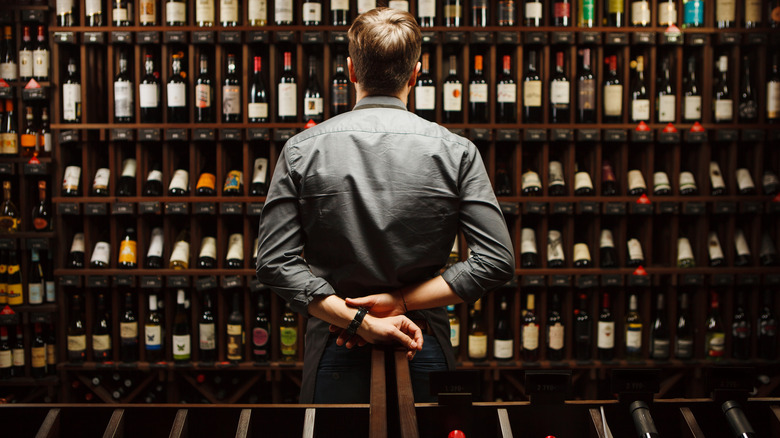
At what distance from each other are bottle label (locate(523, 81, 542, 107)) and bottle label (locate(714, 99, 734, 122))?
0.91 m

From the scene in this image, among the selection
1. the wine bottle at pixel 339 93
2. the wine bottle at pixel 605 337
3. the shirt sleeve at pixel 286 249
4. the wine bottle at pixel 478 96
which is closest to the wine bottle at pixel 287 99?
the wine bottle at pixel 339 93

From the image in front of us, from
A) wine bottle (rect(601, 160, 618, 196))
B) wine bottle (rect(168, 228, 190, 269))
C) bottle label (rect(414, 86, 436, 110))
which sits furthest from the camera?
wine bottle (rect(601, 160, 618, 196))

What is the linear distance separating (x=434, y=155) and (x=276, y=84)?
220 cm

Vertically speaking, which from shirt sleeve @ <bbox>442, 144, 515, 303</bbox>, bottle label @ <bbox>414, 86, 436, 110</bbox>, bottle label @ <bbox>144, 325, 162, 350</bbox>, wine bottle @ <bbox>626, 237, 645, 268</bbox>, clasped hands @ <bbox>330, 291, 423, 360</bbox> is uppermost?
bottle label @ <bbox>414, 86, 436, 110</bbox>

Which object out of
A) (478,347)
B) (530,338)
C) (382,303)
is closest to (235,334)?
(478,347)

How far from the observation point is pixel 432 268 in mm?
1374

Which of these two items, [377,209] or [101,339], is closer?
[377,209]

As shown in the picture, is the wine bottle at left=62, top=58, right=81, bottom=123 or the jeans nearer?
the jeans

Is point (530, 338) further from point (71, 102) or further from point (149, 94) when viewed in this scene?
point (71, 102)

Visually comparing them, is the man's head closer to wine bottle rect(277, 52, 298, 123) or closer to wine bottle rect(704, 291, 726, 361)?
wine bottle rect(277, 52, 298, 123)

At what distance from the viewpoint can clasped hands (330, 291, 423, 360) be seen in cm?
127

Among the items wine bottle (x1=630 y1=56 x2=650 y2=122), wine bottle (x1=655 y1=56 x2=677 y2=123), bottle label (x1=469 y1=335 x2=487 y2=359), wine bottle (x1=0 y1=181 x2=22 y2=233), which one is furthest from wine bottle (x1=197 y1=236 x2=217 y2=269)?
wine bottle (x1=655 y1=56 x2=677 y2=123)

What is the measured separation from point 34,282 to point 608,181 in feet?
10.2

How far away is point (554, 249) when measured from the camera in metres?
3.34
